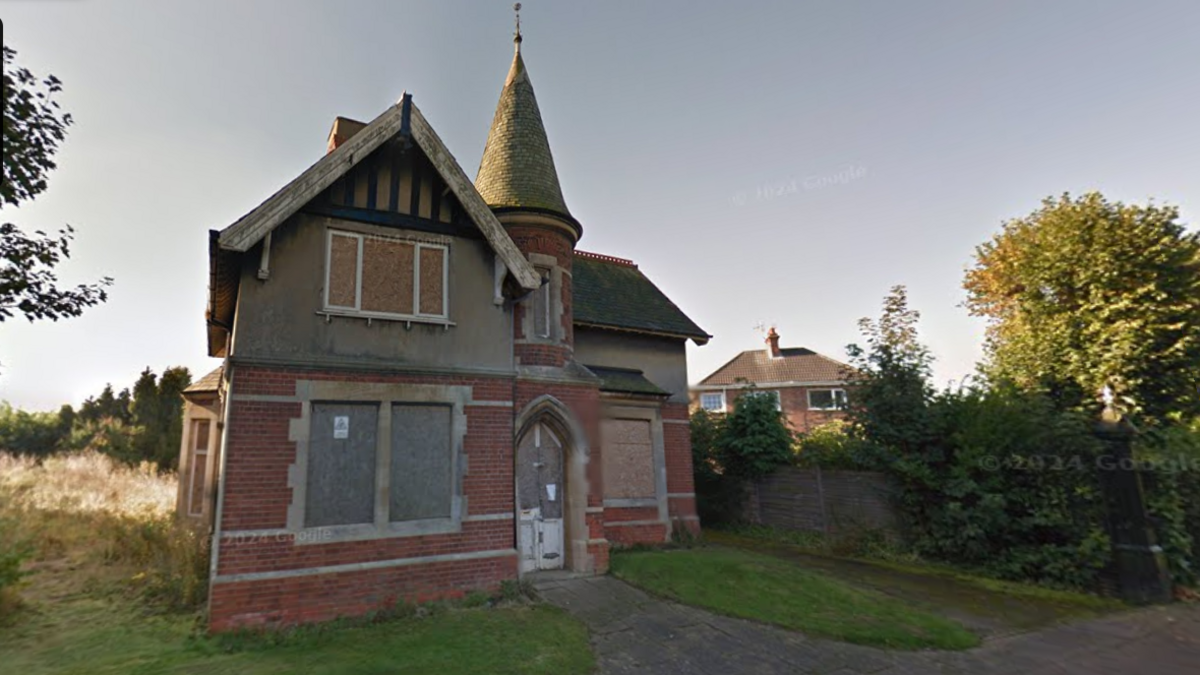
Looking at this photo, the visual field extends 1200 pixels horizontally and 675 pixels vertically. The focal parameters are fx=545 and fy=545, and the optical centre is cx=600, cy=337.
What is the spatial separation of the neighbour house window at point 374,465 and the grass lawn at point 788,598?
457 cm

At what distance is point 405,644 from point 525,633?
66.0 inches

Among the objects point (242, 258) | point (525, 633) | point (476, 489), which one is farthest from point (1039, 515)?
point (242, 258)

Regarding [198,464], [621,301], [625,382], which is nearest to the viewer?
[625,382]

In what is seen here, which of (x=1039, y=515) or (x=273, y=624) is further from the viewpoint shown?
(x=1039, y=515)

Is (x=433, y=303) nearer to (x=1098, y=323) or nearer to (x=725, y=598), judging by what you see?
(x=725, y=598)

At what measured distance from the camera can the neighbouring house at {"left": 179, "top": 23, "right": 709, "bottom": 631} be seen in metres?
8.35

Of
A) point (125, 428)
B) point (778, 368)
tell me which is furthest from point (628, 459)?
point (125, 428)

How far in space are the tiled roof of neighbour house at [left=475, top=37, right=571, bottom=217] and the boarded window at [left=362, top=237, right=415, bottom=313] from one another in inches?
122

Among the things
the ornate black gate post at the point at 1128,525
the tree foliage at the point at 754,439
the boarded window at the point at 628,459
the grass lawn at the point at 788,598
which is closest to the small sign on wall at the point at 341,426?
the grass lawn at the point at 788,598

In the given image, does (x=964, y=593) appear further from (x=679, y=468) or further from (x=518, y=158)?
(x=518, y=158)

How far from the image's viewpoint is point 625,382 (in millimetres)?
15477

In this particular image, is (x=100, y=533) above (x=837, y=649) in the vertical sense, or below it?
above

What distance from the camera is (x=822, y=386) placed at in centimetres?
3659

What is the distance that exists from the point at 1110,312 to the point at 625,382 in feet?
40.3
